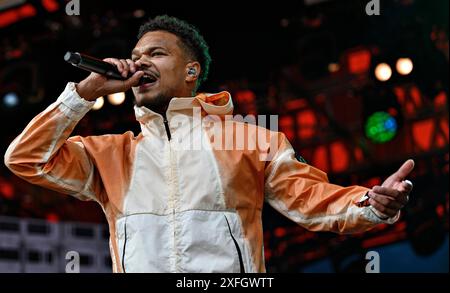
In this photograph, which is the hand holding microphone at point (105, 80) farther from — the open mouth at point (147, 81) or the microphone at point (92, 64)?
the open mouth at point (147, 81)

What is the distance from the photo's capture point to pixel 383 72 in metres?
6.79

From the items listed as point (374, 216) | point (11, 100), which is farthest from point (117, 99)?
point (374, 216)

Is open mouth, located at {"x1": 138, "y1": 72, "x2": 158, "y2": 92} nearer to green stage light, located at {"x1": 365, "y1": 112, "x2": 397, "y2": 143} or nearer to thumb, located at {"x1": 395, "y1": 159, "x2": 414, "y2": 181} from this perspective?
thumb, located at {"x1": 395, "y1": 159, "x2": 414, "y2": 181}

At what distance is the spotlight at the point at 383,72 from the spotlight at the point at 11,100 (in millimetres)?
2562

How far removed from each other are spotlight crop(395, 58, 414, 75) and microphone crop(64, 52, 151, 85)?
3590 mm

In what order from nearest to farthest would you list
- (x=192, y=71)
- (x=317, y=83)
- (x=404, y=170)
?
(x=404, y=170) < (x=192, y=71) < (x=317, y=83)

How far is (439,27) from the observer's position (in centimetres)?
664

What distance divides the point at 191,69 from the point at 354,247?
149 inches

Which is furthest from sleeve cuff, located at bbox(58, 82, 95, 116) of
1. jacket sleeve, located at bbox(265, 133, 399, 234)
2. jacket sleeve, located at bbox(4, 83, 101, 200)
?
jacket sleeve, located at bbox(265, 133, 399, 234)

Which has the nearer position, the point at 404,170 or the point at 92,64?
the point at 404,170

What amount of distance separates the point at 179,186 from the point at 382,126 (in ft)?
12.6

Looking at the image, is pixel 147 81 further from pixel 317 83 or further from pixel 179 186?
pixel 317 83
